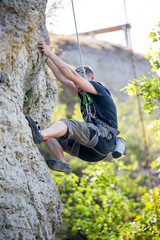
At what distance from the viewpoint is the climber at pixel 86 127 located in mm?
4254

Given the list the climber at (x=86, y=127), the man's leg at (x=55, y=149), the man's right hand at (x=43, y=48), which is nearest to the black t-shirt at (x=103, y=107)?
the climber at (x=86, y=127)

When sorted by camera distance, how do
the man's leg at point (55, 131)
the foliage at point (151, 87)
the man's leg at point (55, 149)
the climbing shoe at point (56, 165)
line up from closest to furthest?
the man's leg at point (55, 131), the climbing shoe at point (56, 165), the man's leg at point (55, 149), the foliage at point (151, 87)

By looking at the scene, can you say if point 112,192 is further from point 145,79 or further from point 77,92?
point 77,92

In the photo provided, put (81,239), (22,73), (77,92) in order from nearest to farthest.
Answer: (22,73) < (77,92) < (81,239)

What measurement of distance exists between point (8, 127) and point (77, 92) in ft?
5.54

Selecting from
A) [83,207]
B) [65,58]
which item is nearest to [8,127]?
[83,207]

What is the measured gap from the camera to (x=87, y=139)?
4344 mm

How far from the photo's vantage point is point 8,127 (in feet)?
11.8

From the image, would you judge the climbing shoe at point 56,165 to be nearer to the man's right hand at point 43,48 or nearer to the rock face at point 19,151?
the rock face at point 19,151

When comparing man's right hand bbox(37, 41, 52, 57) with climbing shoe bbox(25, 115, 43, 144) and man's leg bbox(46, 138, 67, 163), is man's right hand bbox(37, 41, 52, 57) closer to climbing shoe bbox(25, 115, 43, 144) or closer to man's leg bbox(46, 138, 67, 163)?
climbing shoe bbox(25, 115, 43, 144)

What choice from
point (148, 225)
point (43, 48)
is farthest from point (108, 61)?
point (43, 48)

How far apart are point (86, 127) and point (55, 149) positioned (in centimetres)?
53

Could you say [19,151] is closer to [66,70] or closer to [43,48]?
[66,70]

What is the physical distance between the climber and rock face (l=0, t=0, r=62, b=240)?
31cm
